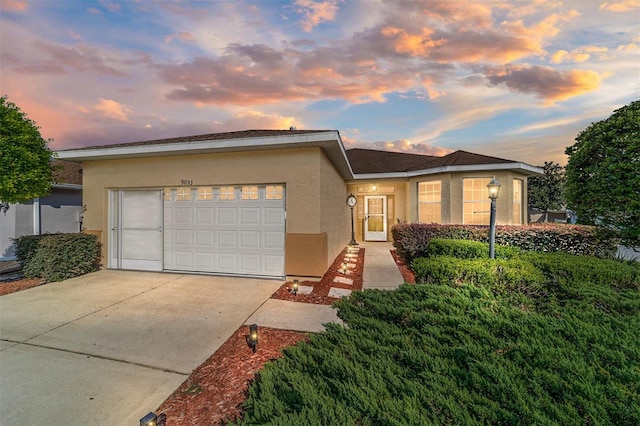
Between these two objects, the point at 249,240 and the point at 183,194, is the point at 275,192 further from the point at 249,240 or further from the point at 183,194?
the point at 183,194

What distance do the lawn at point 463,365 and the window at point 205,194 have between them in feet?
15.7

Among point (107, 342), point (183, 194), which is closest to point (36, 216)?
point (183, 194)

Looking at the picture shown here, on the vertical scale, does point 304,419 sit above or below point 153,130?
below

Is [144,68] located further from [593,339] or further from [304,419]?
[593,339]

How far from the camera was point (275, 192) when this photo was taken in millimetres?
6125

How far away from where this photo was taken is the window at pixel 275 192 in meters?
6.09

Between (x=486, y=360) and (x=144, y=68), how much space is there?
968cm

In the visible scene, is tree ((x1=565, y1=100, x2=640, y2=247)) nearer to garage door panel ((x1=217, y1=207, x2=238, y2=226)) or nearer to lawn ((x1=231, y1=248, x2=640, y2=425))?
lawn ((x1=231, y1=248, x2=640, y2=425))

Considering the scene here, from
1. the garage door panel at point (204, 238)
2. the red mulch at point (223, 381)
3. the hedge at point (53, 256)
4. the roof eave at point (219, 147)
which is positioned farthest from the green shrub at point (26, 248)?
the red mulch at point (223, 381)

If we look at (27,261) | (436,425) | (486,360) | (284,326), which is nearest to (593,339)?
(486,360)

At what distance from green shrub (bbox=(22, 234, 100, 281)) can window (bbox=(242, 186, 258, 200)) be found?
4.27m

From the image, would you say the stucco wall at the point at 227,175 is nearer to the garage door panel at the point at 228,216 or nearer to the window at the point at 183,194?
the window at the point at 183,194

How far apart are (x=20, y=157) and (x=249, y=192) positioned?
4.77 metres

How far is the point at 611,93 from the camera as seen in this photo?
6.68 meters
